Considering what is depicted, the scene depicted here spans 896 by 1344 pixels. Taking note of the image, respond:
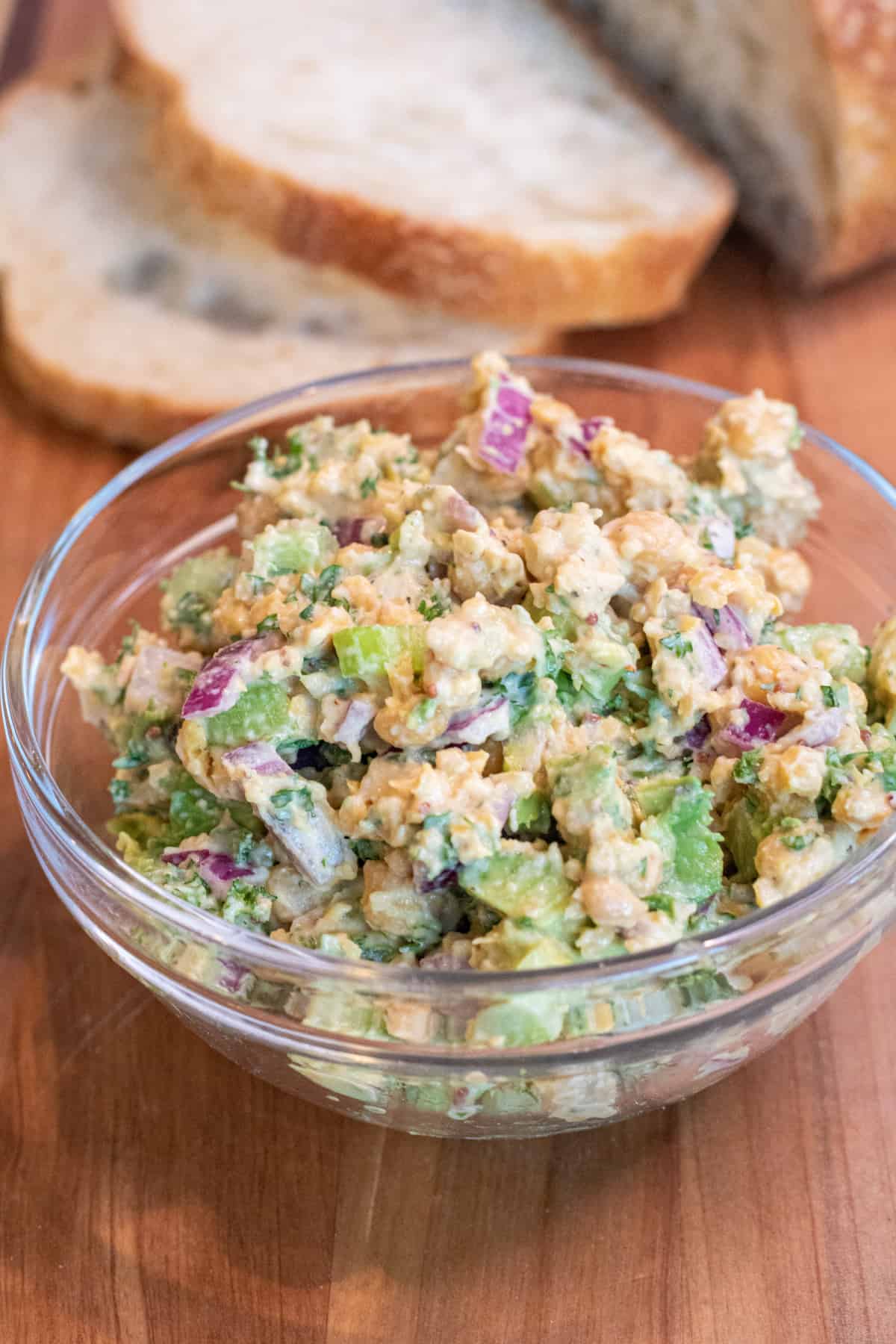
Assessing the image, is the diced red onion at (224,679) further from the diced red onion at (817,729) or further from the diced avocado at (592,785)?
the diced red onion at (817,729)

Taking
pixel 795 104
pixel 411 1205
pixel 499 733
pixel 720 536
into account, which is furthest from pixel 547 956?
pixel 795 104

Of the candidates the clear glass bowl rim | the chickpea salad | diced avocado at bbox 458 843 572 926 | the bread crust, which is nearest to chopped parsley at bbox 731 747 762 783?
the chickpea salad

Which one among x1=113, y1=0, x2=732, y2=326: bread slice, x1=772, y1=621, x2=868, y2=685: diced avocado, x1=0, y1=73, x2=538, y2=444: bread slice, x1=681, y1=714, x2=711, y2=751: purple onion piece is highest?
x1=772, y1=621, x2=868, y2=685: diced avocado

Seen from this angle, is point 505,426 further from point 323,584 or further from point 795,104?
point 795,104

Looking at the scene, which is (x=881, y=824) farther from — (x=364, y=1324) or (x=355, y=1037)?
(x=364, y=1324)

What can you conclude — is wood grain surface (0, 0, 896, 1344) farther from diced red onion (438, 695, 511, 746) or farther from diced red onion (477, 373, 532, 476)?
diced red onion (477, 373, 532, 476)

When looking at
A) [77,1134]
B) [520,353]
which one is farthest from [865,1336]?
[520,353]

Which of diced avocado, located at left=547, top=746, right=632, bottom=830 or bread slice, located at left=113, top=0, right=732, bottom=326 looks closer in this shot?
diced avocado, located at left=547, top=746, right=632, bottom=830

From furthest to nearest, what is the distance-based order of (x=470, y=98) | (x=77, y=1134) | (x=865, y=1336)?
(x=470, y=98)
(x=77, y=1134)
(x=865, y=1336)

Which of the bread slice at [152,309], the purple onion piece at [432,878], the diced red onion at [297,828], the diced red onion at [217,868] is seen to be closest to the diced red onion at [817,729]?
the purple onion piece at [432,878]
